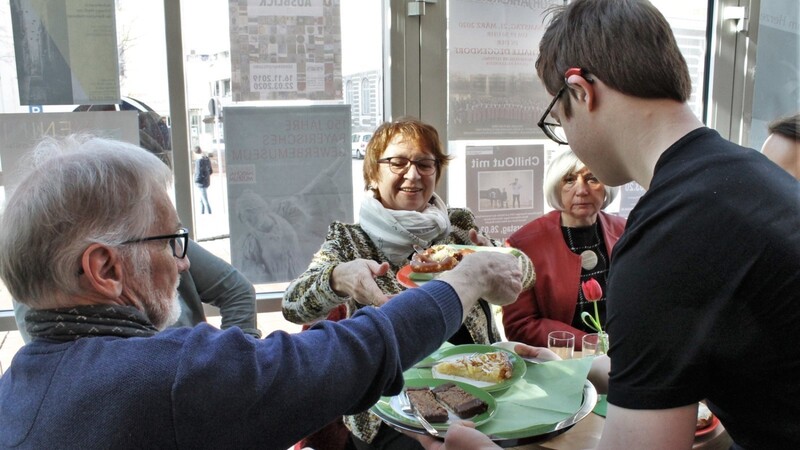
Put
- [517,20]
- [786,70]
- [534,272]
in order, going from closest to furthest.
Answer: [534,272]
[517,20]
[786,70]

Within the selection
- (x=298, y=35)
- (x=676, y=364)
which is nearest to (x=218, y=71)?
(x=298, y=35)

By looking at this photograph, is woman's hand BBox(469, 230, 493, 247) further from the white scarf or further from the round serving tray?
the round serving tray

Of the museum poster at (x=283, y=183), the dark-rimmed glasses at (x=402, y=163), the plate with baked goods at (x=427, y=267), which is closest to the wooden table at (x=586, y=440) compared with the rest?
the plate with baked goods at (x=427, y=267)

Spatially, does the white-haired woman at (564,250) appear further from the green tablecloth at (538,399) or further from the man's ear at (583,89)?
the man's ear at (583,89)

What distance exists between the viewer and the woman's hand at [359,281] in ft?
6.11

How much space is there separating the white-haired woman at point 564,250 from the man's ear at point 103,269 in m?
1.83

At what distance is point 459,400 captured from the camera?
1.41 meters

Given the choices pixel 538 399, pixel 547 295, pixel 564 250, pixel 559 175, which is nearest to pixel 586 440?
pixel 538 399

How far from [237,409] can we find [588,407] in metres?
0.87

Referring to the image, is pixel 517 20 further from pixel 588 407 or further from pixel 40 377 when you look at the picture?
pixel 40 377

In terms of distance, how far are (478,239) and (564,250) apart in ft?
1.48

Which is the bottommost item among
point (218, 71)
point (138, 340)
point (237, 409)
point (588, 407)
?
point (588, 407)

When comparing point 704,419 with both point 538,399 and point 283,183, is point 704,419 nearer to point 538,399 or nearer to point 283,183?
point 538,399

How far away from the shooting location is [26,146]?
261cm
